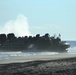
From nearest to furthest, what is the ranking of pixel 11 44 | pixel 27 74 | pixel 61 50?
pixel 27 74, pixel 61 50, pixel 11 44

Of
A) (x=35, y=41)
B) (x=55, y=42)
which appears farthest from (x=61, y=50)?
(x=35, y=41)

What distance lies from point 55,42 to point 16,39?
16.5 m

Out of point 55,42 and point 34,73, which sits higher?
point 55,42

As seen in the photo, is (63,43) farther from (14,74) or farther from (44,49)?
(14,74)

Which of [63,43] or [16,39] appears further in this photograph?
[16,39]

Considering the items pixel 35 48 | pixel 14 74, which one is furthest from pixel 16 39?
pixel 14 74

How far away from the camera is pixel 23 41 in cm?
10056

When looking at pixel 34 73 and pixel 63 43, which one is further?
pixel 63 43

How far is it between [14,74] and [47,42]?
2772 inches

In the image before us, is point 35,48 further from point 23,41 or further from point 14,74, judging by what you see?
point 14,74

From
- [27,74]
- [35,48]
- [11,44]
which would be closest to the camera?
[27,74]

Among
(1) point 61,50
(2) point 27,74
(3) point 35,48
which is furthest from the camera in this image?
(3) point 35,48

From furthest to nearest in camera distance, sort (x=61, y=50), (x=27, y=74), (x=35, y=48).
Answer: (x=35, y=48) < (x=61, y=50) < (x=27, y=74)

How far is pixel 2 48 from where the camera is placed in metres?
100
